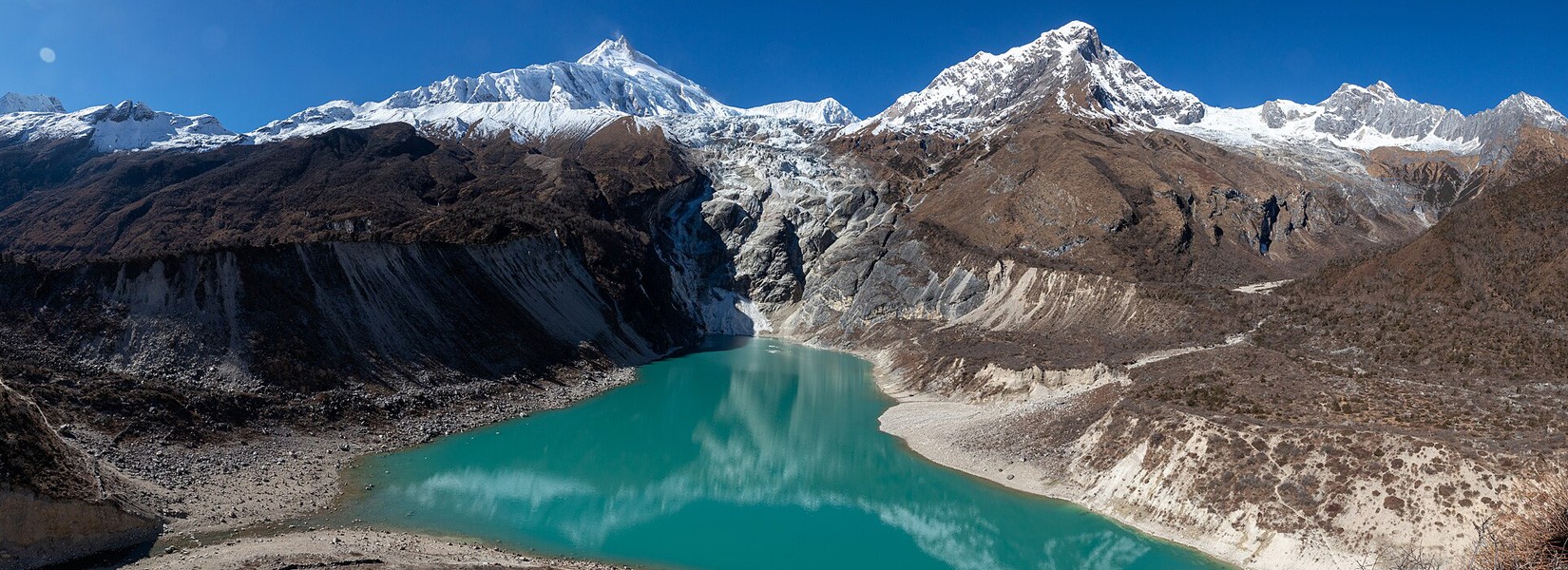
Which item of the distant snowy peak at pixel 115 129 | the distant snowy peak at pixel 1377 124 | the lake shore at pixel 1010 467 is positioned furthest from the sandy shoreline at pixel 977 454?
the distant snowy peak at pixel 115 129

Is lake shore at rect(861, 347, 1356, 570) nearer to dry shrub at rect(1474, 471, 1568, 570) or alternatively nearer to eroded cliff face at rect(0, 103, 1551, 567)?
eroded cliff face at rect(0, 103, 1551, 567)

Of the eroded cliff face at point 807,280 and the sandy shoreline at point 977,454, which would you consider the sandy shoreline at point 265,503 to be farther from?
the sandy shoreline at point 977,454

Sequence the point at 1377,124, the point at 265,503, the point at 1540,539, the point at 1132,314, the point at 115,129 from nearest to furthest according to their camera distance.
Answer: the point at 1540,539 → the point at 265,503 → the point at 1132,314 → the point at 115,129 → the point at 1377,124

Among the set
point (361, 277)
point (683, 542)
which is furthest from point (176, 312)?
point (683, 542)

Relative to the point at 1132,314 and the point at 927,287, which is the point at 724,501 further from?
the point at 927,287

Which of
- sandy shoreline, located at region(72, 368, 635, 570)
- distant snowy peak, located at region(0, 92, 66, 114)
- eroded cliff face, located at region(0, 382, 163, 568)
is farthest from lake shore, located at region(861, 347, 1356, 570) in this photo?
distant snowy peak, located at region(0, 92, 66, 114)

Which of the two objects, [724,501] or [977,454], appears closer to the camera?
[724,501]

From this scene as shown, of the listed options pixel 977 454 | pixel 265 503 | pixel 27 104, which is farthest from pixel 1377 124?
pixel 27 104

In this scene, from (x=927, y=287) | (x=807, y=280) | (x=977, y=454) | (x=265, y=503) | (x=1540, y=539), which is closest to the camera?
(x=1540, y=539)
